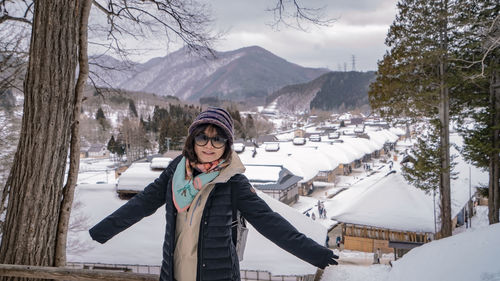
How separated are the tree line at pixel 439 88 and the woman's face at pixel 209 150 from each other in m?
11.3

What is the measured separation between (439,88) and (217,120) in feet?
37.8

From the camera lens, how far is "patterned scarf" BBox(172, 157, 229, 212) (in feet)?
5.92

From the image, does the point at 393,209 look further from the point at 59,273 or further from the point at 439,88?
the point at 59,273

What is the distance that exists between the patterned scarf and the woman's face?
0.10ft

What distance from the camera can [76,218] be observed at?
927 cm

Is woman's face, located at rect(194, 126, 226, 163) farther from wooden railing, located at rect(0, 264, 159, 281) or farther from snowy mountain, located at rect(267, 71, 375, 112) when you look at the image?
snowy mountain, located at rect(267, 71, 375, 112)

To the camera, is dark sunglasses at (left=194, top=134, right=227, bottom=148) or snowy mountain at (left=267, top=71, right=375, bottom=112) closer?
dark sunglasses at (left=194, top=134, right=227, bottom=148)

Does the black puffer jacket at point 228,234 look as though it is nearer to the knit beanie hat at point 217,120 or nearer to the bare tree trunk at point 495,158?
the knit beanie hat at point 217,120

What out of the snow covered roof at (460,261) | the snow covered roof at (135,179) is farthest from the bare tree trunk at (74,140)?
the snow covered roof at (135,179)

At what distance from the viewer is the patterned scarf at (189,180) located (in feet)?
5.92

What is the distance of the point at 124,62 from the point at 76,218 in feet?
21.1

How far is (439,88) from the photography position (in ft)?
36.9

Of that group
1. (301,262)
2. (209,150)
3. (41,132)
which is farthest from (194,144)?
(301,262)

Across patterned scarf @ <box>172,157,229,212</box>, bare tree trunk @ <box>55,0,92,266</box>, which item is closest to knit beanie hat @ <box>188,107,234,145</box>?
patterned scarf @ <box>172,157,229,212</box>
